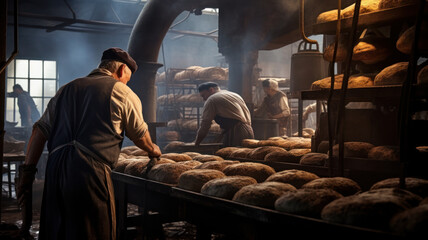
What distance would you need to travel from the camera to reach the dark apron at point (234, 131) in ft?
20.0

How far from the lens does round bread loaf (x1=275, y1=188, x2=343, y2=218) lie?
81.2 inches

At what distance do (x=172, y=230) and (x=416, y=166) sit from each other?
11.3 ft

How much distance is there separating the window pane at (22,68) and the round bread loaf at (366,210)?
12790 mm

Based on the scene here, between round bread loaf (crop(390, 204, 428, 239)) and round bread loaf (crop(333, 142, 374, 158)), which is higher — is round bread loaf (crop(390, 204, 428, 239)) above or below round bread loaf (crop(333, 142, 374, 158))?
below

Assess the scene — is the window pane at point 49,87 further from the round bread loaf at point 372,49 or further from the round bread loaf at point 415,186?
the round bread loaf at point 415,186

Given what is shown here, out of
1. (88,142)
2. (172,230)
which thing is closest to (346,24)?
(88,142)

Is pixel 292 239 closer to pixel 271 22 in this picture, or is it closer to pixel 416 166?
pixel 416 166

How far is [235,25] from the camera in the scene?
6.73m

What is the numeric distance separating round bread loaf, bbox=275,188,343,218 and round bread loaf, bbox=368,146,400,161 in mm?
1017

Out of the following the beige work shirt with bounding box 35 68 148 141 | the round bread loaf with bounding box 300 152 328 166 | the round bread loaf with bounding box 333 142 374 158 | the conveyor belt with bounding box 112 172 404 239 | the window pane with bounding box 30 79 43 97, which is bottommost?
the conveyor belt with bounding box 112 172 404 239

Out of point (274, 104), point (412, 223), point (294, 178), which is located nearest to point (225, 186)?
point (294, 178)

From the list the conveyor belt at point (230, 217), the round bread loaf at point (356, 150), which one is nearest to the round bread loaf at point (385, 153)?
the round bread loaf at point (356, 150)

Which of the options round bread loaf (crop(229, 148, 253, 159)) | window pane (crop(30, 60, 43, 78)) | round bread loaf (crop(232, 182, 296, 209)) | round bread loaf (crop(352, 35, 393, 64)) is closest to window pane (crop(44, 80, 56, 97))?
window pane (crop(30, 60, 43, 78))

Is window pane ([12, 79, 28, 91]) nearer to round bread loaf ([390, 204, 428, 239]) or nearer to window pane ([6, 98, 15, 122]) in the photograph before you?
window pane ([6, 98, 15, 122])
